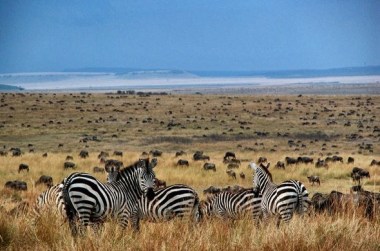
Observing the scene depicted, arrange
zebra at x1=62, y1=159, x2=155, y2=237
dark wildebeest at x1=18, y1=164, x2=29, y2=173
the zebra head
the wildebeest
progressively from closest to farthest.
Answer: zebra at x1=62, y1=159, x2=155, y2=237 < the zebra head < the wildebeest < dark wildebeest at x1=18, y1=164, x2=29, y2=173

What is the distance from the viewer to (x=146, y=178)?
10000mm

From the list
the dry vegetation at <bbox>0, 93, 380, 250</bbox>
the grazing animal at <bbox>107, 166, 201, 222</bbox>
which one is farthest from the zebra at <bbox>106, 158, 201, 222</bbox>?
the dry vegetation at <bbox>0, 93, 380, 250</bbox>

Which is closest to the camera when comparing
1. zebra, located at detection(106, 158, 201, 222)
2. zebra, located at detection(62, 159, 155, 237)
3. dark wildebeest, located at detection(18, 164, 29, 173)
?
zebra, located at detection(62, 159, 155, 237)

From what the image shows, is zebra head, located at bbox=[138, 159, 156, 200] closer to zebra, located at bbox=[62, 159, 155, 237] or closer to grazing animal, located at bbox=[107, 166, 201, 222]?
zebra, located at bbox=[62, 159, 155, 237]

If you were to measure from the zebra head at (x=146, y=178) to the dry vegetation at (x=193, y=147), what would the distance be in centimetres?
→ 101

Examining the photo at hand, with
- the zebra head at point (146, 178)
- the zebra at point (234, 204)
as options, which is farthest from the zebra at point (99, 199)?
the zebra at point (234, 204)

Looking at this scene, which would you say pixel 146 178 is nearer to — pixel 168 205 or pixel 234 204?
pixel 168 205

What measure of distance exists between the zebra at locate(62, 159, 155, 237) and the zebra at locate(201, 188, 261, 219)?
2774 millimetres

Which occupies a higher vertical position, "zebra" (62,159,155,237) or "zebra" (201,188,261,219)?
"zebra" (62,159,155,237)

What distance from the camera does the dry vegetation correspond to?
24.0ft

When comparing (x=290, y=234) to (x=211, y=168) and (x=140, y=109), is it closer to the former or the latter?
(x=211, y=168)

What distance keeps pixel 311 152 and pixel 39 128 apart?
27.0 metres

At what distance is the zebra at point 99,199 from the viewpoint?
8328mm

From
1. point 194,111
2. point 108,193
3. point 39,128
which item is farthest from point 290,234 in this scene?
point 194,111
